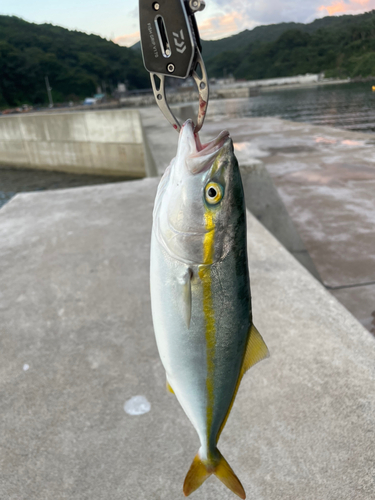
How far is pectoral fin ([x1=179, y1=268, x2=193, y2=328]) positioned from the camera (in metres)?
0.96

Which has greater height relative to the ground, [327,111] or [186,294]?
[186,294]

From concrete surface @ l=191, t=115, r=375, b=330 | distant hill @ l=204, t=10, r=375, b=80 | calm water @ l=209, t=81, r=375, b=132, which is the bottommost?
calm water @ l=209, t=81, r=375, b=132

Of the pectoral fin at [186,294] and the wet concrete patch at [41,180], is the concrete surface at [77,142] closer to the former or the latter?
the wet concrete patch at [41,180]

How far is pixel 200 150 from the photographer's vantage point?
928 mm

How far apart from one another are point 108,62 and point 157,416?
119565 mm

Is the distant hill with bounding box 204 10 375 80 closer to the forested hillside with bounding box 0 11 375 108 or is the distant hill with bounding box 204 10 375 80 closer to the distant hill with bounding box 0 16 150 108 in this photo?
the forested hillside with bounding box 0 11 375 108

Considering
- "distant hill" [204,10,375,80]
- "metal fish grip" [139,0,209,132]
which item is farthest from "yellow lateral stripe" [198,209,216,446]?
"distant hill" [204,10,375,80]

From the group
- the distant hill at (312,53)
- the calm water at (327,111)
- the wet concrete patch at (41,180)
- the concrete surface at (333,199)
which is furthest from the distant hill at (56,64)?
the concrete surface at (333,199)

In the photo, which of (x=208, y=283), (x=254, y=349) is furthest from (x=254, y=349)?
(x=208, y=283)

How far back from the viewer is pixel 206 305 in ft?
3.21

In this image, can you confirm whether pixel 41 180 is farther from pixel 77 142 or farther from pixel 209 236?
pixel 209 236

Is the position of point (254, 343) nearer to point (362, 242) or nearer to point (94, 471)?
point (94, 471)

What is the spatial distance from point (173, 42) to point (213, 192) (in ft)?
1.30

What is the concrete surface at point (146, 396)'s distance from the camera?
159 cm
